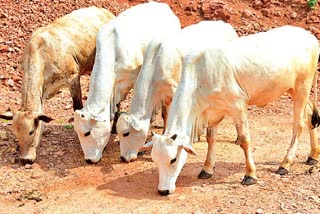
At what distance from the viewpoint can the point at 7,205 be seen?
26.8 feet

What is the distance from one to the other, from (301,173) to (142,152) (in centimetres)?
278

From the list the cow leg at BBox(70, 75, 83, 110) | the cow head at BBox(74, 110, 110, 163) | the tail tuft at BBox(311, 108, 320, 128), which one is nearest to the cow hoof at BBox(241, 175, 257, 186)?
the tail tuft at BBox(311, 108, 320, 128)

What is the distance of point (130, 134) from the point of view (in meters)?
9.49

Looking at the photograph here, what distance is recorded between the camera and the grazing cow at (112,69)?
952 cm

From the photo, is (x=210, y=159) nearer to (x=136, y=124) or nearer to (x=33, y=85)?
(x=136, y=124)

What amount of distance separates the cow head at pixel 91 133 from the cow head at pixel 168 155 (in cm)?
177

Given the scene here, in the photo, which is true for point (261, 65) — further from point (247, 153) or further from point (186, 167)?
point (186, 167)

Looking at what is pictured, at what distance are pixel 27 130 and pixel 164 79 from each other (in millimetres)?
2388

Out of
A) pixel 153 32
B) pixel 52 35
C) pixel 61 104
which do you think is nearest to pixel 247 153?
pixel 153 32

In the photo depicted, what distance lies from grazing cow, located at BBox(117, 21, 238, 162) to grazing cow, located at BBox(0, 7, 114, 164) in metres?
1.35

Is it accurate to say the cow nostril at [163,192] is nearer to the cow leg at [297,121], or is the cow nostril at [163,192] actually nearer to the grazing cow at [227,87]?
the grazing cow at [227,87]

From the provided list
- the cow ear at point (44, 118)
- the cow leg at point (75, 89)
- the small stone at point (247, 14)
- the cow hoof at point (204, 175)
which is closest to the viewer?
the cow hoof at point (204, 175)

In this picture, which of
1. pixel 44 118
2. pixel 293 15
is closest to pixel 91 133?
pixel 44 118

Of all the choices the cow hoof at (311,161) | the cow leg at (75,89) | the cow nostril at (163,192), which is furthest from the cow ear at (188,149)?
the cow leg at (75,89)
